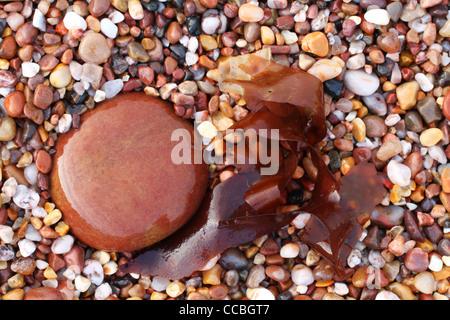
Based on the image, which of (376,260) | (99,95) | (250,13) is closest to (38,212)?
(99,95)

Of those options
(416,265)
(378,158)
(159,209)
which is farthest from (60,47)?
(416,265)

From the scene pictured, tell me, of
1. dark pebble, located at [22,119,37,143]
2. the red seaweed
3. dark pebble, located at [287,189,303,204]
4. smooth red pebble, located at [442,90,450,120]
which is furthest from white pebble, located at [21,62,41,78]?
smooth red pebble, located at [442,90,450,120]

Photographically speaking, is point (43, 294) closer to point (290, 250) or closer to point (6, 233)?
point (6, 233)

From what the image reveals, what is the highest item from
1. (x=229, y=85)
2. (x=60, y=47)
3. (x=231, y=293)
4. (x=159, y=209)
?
(x=60, y=47)

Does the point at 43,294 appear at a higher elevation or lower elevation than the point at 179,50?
lower

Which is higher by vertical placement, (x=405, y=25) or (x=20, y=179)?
(x=405, y=25)

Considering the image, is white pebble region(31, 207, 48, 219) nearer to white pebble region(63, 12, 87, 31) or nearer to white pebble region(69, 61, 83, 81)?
white pebble region(69, 61, 83, 81)
